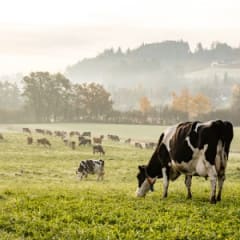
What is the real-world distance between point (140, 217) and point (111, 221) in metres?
0.74

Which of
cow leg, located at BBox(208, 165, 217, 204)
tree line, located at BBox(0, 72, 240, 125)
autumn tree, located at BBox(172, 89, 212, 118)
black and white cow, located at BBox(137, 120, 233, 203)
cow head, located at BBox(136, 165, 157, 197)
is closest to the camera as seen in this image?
cow leg, located at BBox(208, 165, 217, 204)

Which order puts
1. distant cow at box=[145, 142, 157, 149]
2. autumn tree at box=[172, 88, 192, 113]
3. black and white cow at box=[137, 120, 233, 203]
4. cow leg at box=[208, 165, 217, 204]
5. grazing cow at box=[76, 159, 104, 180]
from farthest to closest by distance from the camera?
autumn tree at box=[172, 88, 192, 113] < distant cow at box=[145, 142, 157, 149] < grazing cow at box=[76, 159, 104, 180] < black and white cow at box=[137, 120, 233, 203] < cow leg at box=[208, 165, 217, 204]

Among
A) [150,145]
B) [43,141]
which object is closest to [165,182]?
[43,141]

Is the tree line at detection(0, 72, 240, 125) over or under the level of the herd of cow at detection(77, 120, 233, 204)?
over

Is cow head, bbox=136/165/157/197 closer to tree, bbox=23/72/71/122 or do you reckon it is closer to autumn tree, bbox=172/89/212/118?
tree, bbox=23/72/71/122

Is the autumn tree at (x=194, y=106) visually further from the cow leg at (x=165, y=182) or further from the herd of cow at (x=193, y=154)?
the cow leg at (x=165, y=182)

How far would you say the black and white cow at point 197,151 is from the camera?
524 inches

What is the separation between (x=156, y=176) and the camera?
1614cm

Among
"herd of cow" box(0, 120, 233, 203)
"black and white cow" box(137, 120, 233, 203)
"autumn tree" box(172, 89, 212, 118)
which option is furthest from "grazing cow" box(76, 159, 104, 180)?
"autumn tree" box(172, 89, 212, 118)

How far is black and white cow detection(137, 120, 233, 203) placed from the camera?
13305mm

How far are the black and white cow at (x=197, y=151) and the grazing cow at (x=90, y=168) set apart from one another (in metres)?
16.9

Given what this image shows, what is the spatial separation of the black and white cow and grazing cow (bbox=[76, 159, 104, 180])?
55.5 ft

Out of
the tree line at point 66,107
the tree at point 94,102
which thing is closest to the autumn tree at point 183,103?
the tree line at point 66,107

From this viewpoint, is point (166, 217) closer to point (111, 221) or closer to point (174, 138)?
point (111, 221)
